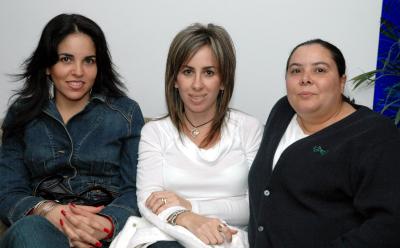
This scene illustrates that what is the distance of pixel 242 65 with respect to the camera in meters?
2.61

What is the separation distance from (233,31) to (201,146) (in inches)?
37.5

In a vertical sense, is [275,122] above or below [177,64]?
below

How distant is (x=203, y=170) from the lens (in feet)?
5.88

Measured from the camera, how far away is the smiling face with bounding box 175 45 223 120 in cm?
178

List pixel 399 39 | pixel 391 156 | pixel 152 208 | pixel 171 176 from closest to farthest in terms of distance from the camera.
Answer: pixel 391 156, pixel 152 208, pixel 171 176, pixel 399 39

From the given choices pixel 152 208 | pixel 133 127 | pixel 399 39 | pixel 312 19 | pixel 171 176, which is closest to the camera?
pixel 152 208

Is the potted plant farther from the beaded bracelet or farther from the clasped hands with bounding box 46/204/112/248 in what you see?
the clasped hands with bounding box 46/204/112/248

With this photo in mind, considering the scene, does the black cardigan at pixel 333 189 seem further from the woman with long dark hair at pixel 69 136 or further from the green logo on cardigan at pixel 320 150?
the woman with long dark hair at pixel 69 136

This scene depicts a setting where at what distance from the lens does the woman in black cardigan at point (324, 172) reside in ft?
4.49

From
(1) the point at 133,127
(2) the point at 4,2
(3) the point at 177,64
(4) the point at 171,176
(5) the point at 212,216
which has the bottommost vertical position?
(5) the point at 212,216

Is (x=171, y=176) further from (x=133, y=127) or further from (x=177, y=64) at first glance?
(x=177, y=64)

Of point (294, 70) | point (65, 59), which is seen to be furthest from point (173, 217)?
point (65, 59)

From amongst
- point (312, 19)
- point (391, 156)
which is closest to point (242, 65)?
point (312, 19)

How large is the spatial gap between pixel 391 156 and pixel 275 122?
20.0 inches
